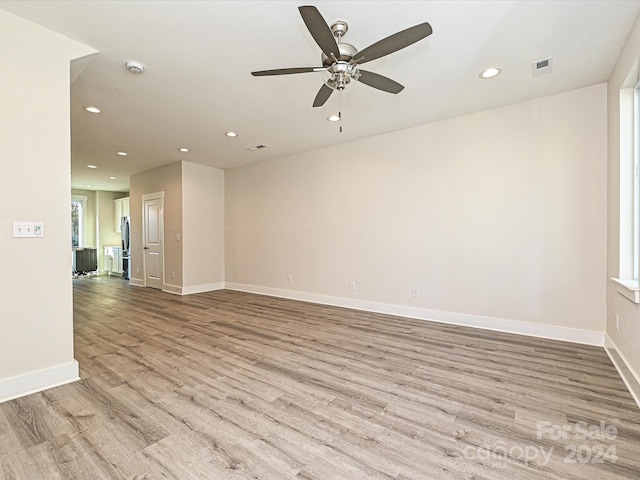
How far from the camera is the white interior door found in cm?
657

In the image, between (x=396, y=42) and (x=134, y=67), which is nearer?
(x=396, y=42)

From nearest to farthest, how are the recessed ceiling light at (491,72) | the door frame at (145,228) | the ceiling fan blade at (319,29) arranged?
the ceiling fan blade at (319,29), the recessed ceiling light at (491,72), the door frame at (145,228)

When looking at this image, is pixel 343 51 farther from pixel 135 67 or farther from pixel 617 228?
pixel 617 228

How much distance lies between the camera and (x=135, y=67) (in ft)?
8.77

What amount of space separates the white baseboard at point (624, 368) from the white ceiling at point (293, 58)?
257 centimetres

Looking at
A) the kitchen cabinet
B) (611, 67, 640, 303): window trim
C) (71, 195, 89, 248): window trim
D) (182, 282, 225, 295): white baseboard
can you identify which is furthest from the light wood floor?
(71, 195, 89, 248): window trim

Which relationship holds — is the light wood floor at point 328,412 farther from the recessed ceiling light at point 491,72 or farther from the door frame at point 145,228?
the door frame at point 145,228

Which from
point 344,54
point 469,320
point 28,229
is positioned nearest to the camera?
point 344,54

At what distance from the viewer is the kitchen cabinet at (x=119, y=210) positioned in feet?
31.5

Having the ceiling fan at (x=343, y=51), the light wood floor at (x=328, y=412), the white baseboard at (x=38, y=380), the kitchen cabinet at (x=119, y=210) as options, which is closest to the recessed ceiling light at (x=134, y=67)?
the ceiling fan at (x=343, y=51)

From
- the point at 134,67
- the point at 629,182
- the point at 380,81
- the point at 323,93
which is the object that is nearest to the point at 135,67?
the point at 134,67

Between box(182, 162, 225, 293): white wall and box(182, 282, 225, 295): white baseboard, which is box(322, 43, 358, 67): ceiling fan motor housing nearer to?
box(182, 162, 225, 293): white wall

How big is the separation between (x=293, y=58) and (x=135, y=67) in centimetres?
144

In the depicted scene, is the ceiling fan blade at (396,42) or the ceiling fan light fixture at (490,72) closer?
the ceiling fan blade at (396,42)
